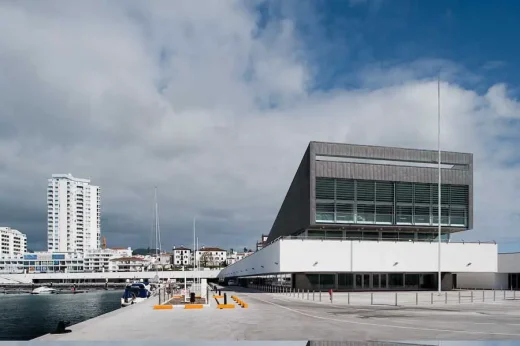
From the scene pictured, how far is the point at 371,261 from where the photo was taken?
60562 millimetres

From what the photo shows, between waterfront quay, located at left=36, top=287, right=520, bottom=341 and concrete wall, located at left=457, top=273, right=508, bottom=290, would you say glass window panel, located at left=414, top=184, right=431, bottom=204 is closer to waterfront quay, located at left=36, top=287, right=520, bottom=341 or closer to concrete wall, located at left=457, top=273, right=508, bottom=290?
concrete wall, located at left=457, top=273, right=508, bottom=290

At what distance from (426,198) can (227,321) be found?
47796 millimetres

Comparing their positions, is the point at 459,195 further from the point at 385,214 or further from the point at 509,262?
the point at 509,262

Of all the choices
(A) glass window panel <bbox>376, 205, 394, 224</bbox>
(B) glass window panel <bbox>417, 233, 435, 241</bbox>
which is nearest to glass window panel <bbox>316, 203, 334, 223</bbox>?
(A) glass window panel <bbox>376, 205, 394, 224</bbox>

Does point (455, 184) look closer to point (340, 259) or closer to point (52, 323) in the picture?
point (340, 259)

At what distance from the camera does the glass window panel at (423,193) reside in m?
66.7

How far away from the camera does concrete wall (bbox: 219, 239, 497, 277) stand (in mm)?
58250

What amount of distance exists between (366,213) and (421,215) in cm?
781

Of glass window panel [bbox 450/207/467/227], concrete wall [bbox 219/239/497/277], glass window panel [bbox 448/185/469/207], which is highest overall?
glass window panel [bbox 448/185/469/207]

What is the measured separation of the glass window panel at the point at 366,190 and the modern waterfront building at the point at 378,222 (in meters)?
0.13

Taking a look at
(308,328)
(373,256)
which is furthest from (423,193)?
(308,328)

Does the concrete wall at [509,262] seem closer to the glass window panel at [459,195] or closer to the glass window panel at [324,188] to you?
the glass window panel at [459,195]

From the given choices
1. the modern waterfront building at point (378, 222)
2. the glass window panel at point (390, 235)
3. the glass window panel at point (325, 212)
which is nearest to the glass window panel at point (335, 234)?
the modern waterfront building at point (378, 222)

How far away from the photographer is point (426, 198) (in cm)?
6688
